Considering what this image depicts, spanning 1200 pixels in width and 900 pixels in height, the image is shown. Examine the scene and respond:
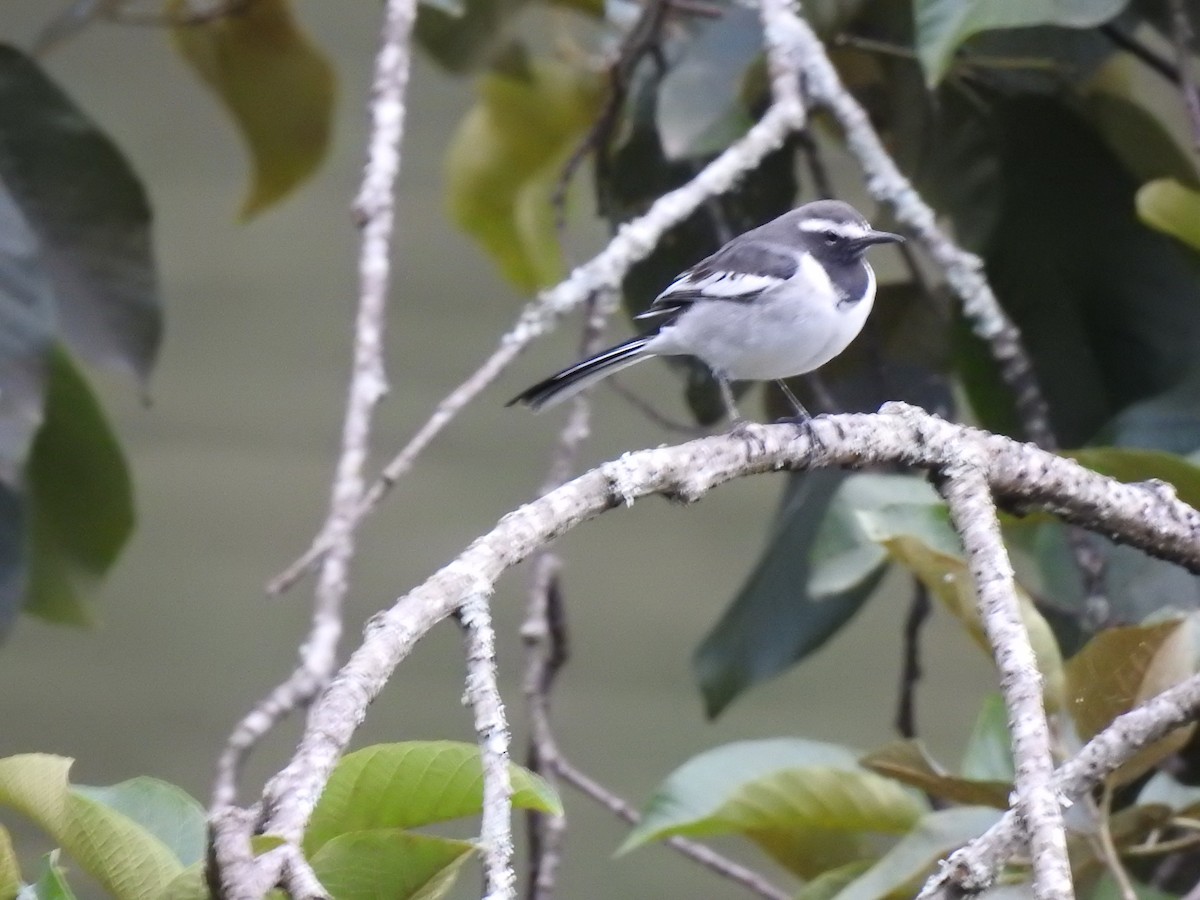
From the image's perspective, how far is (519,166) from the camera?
2311 mm

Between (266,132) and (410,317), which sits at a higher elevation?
(410,317)

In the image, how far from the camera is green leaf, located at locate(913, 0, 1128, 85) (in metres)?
1.35

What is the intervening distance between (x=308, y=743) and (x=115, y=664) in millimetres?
3427

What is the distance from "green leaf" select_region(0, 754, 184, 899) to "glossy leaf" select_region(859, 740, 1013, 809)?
→ 1.95ft

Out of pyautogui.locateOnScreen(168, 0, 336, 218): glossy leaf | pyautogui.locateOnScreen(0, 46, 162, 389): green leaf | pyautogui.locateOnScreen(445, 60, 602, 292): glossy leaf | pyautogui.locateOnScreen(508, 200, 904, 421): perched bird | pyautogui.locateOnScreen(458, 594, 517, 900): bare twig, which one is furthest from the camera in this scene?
pyautogui.locateOnScreen(445, 60, 602, 292): glossy leaf

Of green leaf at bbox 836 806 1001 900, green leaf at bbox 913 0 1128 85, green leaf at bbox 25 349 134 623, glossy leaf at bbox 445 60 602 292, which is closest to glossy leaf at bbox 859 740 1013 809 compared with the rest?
green leaf at bbox 836 806 1001 900

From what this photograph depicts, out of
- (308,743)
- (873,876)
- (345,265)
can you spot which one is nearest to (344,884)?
(308,743)

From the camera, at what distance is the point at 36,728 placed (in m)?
3.70

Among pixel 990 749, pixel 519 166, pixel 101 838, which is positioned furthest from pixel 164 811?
pixel 519 166

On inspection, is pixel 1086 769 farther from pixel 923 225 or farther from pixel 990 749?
pixel 923 225

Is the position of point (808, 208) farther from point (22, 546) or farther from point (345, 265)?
point (345, 265)

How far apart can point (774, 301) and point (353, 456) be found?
74 cm

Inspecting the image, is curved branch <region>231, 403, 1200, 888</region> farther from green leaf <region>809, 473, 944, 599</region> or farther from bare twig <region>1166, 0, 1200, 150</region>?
bare twig <region>1166, 0, 1200, 150</region>

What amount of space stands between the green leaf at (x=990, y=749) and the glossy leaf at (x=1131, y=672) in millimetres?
86
